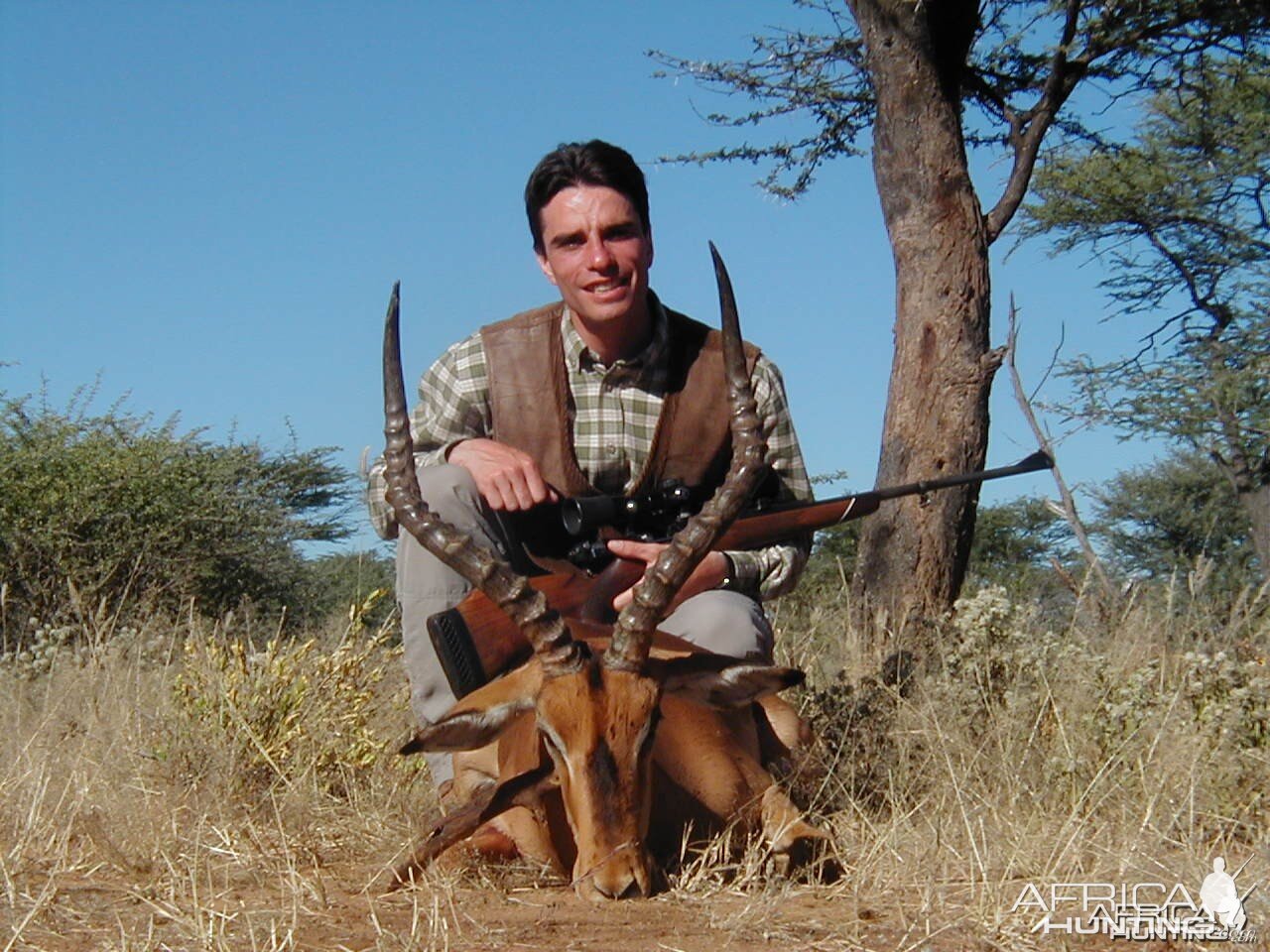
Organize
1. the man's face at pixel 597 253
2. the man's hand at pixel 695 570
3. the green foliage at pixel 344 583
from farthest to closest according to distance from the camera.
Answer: the green foliage at pixel 344 583 < the man's face at pixel 597 253 < the man's hand at pixel 695 570

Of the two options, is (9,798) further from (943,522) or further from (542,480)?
(943,522)

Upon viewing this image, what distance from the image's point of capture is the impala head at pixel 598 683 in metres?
3.77

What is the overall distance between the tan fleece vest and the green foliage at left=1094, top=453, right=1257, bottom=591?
12.9 meters

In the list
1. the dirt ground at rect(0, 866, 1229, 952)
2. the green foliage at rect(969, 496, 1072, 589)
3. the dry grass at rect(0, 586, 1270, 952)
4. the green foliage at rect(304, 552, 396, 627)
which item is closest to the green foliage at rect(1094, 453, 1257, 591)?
the green foliage at rect(969, 496, 1072, 589)

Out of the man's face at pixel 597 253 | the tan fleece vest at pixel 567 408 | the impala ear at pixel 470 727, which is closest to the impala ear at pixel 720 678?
the impala ear at pixel 470 727

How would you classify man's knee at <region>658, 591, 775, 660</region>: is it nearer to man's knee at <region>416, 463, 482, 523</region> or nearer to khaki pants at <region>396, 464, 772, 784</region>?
khaki pants at <region>396, 464, 772, 784</region>

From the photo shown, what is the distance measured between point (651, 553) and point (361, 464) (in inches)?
39.9

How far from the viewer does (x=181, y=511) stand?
35.0 feet

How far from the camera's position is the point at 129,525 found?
10.2 metres

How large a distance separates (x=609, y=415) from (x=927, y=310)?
3.38 metres

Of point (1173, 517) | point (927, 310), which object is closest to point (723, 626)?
point (927, 310)

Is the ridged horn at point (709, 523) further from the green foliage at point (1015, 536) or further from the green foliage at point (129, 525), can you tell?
the green foliage at point (1015, 536)

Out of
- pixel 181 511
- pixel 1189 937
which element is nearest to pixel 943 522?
pixel 1189 937

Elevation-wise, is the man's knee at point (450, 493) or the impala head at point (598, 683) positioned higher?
the man's knee at point (450, 493)
